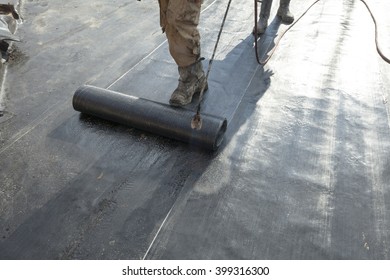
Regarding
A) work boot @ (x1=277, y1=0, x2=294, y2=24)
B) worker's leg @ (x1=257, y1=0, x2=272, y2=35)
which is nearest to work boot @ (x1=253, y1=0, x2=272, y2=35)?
worker's leg @ (x1=257, y1=0, x2=272, y2=35)

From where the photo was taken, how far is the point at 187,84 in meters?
3.02

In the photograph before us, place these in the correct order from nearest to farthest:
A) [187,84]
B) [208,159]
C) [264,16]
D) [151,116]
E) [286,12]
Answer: [208,159] → [151,116] → [187,84] → [264,16] → [286,12]

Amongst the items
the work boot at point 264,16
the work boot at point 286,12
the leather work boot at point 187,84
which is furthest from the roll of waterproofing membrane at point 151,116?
the work boot at point 286,12

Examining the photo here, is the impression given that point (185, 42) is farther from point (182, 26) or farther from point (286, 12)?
point (286, 12)

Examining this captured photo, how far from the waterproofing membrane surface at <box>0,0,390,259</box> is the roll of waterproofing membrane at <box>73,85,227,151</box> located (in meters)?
0.11

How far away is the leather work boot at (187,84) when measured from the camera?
9.53ft

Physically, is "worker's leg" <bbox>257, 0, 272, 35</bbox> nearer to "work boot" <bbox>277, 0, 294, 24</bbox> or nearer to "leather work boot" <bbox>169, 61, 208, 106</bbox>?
"work boot" <bbox>277, 0, 294, 24</bbox>

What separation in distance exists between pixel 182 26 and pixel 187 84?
56cm

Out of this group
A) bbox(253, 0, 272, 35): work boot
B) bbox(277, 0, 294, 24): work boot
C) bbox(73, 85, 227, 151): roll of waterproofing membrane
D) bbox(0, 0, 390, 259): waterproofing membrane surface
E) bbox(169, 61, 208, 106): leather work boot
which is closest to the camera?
bbox(0, 0, 390, 259): waterproofing membrane surface

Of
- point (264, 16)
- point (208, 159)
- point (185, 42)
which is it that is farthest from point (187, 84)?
point (264, 16)

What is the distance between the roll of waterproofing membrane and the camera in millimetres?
2504
